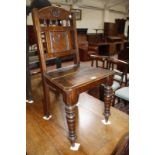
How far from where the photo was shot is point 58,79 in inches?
46.8

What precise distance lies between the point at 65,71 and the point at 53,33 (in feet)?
1.24

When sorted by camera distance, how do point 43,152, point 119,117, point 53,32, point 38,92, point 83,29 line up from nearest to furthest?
point 43,152 → point 53,32 → point 119,117 → point 38,92 → point 83,29

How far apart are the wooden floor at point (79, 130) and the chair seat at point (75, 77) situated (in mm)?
437

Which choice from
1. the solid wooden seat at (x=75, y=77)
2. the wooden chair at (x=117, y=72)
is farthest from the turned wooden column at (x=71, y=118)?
the wooden chair at (x=117, y=72)

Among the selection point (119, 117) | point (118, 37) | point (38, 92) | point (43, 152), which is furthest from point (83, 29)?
point (43, 152)

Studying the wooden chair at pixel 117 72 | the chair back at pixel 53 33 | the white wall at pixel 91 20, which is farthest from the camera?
the white wall at pixel 91 20

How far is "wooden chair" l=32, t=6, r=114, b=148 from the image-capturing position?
109 cm

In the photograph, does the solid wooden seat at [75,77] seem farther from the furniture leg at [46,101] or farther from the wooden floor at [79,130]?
the wooden floor at [79,130]

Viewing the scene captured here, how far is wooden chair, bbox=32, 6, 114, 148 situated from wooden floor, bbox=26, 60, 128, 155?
0.31ft

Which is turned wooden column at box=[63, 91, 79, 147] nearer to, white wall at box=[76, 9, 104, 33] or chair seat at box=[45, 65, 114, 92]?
chair seat at box=[45, 65, 114, 92]

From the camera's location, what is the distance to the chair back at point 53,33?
4.21 feet

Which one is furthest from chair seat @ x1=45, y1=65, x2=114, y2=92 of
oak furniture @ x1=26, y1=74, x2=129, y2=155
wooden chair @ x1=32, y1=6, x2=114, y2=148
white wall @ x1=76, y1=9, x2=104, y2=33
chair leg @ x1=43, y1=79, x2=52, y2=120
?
white wall @ x1=76, y1=9, x2=104, y2=33
